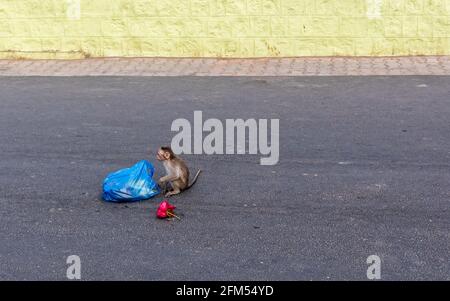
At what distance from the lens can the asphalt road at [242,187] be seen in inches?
270

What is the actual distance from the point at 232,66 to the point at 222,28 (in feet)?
3.02

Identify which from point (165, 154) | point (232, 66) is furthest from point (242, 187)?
point (232, 66)

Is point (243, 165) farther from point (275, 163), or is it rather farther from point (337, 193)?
point (337, 193)

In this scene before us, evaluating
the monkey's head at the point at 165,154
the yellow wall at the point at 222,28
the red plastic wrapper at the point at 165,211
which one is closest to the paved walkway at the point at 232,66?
the yellow wall at the point at 222,28

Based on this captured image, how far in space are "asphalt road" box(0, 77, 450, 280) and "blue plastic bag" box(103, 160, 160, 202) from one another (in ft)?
0.41

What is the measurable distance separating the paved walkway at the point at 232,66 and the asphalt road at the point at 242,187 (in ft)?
3.06

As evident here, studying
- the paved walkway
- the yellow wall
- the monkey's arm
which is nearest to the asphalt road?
the monkey's arm

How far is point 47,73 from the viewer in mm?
14625

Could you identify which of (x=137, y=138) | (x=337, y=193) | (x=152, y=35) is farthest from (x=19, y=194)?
(x=152, y=35)

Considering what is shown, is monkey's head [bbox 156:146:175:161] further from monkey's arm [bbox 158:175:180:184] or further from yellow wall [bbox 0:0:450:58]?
yellow wall [bbox 0:0:450:58]

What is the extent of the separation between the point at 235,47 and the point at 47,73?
341 cm

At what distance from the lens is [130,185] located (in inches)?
323

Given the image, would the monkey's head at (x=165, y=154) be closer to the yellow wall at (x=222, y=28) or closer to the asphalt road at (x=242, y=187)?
the asphalt road at (x=242, y=187)

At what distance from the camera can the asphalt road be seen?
685 centimetres
